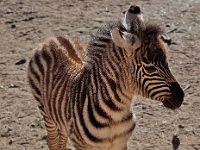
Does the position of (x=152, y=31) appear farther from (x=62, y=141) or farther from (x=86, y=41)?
(x=86, y=41)

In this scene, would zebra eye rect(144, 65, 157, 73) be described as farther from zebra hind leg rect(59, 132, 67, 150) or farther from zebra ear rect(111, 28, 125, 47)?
zebra hind leg rect(59, 132, 67, 150)

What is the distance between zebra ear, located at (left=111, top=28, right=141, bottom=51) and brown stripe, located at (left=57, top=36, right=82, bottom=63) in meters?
1.01

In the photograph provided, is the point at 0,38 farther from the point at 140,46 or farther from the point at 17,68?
the point at 140,46

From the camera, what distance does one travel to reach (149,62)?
3.14m

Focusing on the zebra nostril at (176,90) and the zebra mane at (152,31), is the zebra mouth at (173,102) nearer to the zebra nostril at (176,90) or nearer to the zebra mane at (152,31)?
the zebra nostril at (176,90)

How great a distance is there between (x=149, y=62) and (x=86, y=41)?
3.80 metres

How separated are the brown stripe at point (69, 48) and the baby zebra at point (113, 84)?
0.81 feet

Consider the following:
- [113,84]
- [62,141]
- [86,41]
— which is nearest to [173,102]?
[113,84]

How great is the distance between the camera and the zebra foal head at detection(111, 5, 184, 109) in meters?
3.14

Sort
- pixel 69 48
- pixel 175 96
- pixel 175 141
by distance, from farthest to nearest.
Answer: pixel 175 141 < pixel 69 48 < pixel 175 96

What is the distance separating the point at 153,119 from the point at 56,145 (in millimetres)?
1339

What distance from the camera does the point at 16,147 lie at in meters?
4.83

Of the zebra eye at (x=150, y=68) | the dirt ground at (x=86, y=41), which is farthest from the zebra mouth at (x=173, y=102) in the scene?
the dirt ground at (x=86, y=41)

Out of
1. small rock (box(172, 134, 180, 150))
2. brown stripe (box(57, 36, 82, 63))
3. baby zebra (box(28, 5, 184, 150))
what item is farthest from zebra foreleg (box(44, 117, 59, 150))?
small rock (box(172, 134, 180, 150))
